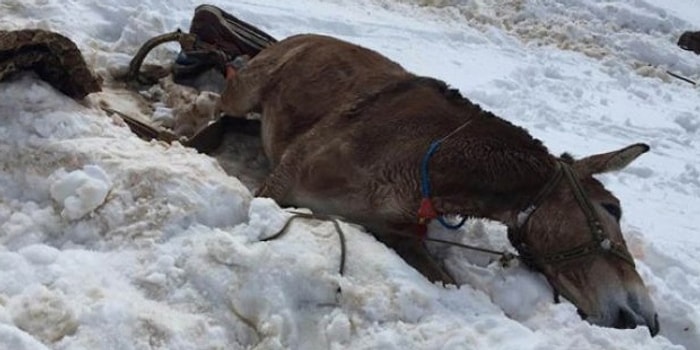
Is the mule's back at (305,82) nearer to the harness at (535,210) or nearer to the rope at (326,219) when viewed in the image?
the harness at (535,210)

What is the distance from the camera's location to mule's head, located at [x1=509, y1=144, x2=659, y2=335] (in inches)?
164

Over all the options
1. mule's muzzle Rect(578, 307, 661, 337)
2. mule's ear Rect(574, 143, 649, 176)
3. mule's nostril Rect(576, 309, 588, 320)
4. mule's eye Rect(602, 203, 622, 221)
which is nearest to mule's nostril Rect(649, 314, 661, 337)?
mule's muzzle Rect(578, 307, 661, 337)

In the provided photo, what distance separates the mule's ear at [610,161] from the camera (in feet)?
14.7

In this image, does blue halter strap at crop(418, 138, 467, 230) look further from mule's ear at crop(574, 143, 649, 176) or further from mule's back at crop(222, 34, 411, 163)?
mule's back at crop(222, 34, 411, 163)

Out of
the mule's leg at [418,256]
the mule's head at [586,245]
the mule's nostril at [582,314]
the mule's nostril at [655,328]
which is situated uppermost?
the mule's head at [586,245]

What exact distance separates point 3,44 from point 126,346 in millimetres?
2158

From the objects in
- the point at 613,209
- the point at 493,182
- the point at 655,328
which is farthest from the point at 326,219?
the point at 655,328

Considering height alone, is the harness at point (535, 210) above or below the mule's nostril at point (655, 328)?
above

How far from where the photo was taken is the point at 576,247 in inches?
170

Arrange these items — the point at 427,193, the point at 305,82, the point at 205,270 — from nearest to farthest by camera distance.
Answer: the point at 205,270, the point at 427,193, the point at 305,82

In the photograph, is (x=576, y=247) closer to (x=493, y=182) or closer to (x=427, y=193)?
(x=493, y=182)

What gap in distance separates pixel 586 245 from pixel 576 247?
55 mm

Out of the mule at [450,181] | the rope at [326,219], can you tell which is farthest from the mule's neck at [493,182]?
the rope at [326,219]

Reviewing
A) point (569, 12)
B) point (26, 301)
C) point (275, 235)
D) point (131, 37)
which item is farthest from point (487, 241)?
point (569, 12)
